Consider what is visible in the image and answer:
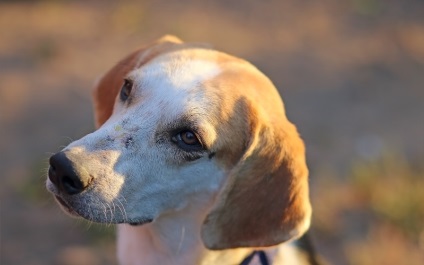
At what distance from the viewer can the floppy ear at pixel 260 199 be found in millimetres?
3244

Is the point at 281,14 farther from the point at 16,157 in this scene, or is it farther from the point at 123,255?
the point at 123,255

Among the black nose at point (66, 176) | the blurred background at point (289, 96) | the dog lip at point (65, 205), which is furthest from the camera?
the blurred background at point (289, 96)

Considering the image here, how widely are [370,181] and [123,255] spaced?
250 cm

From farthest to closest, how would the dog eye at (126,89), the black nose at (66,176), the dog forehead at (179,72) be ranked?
the dog eye at (126,89) → the dog forehead at (179,72) → the black nose at (66,176)

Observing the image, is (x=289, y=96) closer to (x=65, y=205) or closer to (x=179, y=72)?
(x=179, y=72)

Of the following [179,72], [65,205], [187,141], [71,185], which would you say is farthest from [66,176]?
[179,72]

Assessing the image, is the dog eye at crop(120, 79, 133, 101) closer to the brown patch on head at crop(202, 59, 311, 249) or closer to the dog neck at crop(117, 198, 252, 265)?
the brown patch on head at crop(202, 59, 311, 249)

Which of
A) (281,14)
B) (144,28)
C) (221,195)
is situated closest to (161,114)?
(221,195)

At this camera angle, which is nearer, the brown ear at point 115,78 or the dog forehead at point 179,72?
the dog forehead at point 179,72

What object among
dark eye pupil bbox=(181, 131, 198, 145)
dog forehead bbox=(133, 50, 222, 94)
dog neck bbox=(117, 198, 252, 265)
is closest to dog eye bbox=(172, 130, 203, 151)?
dark eye pupil bbox=(181, 131, 198, 145)

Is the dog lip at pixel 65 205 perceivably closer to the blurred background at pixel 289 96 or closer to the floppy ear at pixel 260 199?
the floppy ear at pixel 260 199

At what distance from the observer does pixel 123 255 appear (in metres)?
3.63

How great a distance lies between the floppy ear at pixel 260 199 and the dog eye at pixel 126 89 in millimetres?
536

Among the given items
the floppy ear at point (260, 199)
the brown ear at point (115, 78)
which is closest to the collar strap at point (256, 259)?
the floppy ear at point (260, 199)
